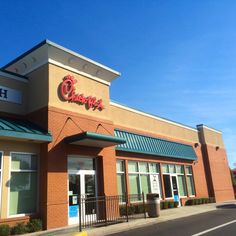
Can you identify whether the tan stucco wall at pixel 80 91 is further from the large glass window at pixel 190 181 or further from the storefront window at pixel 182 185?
the large glass window at pixel 190 181

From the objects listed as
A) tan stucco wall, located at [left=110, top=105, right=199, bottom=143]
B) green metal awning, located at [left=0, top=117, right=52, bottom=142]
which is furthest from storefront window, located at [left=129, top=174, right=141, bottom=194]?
green metal awning, located at [left=0, top=117, right=52, bottom=142]

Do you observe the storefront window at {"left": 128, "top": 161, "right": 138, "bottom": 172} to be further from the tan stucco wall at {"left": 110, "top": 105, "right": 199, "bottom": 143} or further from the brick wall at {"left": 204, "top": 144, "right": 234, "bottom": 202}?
the brick wall at {"left": 204, "top": 144, "right": 234, "bottom": 202}

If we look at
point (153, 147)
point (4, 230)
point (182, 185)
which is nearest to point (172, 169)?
point (182, 185)

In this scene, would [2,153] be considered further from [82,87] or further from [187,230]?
[187,230]

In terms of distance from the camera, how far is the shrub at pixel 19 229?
12.1 meters

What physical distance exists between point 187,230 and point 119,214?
582cm

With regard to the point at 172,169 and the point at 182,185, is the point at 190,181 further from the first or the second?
the point at 172,169

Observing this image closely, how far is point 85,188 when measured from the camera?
15.8m

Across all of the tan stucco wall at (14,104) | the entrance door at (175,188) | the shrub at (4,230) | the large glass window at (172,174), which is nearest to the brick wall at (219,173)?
the large glass window at (172,174)

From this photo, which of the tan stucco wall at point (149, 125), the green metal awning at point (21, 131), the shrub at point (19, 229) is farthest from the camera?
the tan stucco wall at point (149, 125)

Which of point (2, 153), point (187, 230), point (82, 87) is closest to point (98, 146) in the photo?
point (82, 87)

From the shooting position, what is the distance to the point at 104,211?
1568 centimetres

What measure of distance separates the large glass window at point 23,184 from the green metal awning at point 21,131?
46.0 inches

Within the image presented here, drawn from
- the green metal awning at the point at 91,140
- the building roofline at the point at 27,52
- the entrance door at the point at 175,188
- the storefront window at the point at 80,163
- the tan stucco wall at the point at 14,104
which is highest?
the building roofline at the point at 27,52
